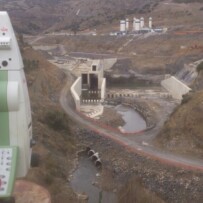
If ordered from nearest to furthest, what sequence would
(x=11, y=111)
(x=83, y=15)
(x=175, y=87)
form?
(x=11, y=111), (x=175, y=87), (x=83, y=15)

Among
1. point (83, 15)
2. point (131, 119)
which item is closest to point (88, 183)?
point (131, 119)

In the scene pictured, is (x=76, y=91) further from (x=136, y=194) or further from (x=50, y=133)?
(x=136, y=194)

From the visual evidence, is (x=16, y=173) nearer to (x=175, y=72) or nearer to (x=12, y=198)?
(x=12, y=198)

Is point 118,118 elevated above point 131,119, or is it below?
above

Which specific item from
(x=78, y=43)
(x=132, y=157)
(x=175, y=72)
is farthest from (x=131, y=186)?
(x=78, y=43)

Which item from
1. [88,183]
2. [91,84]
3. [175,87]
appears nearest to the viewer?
[88,183]

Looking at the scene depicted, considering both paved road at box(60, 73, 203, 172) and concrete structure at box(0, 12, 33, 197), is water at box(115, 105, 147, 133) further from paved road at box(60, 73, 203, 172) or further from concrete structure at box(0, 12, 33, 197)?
concrete structure at box(0, 12, 33, 197)

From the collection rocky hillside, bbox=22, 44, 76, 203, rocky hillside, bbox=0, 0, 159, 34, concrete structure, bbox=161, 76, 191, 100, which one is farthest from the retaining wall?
rocky hillside, bbox=0, 0, 159, 34
